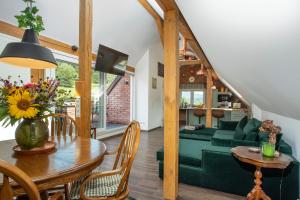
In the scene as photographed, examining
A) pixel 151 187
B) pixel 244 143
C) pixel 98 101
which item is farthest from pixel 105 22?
pixel 244 143

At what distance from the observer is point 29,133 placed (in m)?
1.31

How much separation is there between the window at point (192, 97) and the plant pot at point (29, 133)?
326 inches

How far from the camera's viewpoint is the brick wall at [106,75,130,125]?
7.03 meters

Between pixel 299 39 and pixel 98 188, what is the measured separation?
5.20 feet

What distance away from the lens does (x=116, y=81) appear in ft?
22.6

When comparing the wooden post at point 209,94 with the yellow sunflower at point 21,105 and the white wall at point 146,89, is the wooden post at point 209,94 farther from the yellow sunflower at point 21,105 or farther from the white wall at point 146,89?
the yellow sunflower at point 21,105

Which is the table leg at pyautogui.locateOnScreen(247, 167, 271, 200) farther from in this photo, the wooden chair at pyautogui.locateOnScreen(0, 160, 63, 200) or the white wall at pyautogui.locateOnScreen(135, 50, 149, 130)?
the white wall at pyautogui.locateOnScreen(135, 50, 149, 130)

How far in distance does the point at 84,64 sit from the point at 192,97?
Result: 8.04 meters

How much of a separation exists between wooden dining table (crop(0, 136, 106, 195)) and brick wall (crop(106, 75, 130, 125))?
5449 mm

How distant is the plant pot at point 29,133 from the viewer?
51.3 inches

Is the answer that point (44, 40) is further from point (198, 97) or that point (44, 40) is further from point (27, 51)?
point (198, 97)

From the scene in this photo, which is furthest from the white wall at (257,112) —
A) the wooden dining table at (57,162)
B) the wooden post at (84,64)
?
the wooden dining table at (57,162)

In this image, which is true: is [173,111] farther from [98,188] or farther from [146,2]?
[146,2]

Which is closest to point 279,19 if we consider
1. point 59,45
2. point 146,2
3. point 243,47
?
point 243,47
